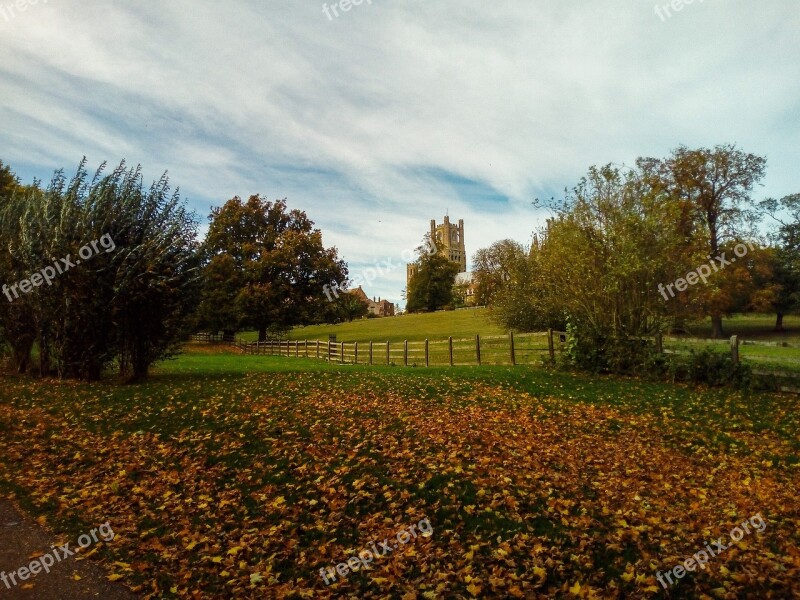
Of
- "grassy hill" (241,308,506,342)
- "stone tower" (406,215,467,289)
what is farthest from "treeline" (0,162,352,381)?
"stone tower" (406,215,467,289)

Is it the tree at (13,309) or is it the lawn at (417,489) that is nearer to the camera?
the lawn at (417,489)

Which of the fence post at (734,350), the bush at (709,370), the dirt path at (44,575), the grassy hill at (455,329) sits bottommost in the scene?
the dirt path at (44,575)

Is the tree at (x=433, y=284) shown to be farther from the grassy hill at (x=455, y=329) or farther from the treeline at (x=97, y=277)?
the treeline at (x=97, y=277)

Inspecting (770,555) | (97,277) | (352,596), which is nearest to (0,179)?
(97,277)

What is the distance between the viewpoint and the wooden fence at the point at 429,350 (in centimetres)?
1948

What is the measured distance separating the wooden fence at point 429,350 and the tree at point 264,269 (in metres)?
3.05

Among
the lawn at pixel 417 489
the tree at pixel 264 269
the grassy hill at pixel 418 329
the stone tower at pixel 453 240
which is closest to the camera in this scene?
the lawn at pixel 417 489

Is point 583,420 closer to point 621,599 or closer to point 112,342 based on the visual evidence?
point 621,599

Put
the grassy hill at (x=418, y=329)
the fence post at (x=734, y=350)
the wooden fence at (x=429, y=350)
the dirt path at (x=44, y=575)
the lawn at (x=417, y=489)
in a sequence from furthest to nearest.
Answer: the grassy hill at (x=418, y=329) < the wooden fence at (x=429, y=350) < the fence post at (x=734, y=350) < the lawn at (x=417, y=489) < the dirt path at (x=44, y=575)

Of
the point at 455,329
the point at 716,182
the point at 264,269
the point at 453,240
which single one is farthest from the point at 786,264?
the point at 453,240

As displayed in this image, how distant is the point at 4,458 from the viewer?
298 inches

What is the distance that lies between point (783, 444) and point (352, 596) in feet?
25.5

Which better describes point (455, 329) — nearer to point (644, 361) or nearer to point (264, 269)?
point (264, 269)

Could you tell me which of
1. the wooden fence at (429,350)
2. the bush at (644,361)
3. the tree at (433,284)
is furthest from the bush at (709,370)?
the tree at (433,284)
